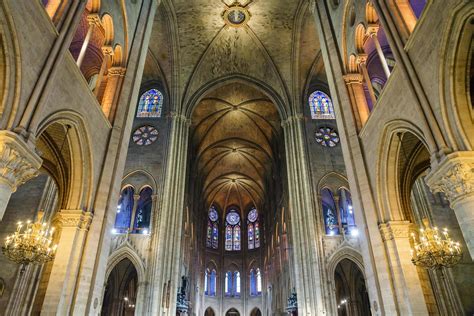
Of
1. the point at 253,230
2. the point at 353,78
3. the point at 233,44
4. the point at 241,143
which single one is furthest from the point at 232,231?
the point at 353,78

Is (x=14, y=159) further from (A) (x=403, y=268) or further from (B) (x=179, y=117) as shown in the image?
(B) (x=179, y=117)

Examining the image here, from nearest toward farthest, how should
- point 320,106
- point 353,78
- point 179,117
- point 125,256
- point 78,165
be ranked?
point 78,165 → point 353,78 → point 125,256 → point 179,117 → point 320,106

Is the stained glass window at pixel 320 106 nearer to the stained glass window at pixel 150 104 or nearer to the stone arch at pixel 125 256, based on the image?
the stained glass window at pixel 150 104

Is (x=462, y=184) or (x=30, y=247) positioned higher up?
(x=462, y=184)

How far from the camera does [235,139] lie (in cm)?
2973

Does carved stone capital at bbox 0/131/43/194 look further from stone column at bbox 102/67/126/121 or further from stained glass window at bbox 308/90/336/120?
stained glass window at bbox 308/90/336/120

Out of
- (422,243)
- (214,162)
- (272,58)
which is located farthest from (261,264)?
(422,243)

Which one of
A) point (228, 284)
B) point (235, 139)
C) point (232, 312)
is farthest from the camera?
point (228, 284)

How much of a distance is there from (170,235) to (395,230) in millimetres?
12034

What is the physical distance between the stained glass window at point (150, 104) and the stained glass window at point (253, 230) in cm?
2103

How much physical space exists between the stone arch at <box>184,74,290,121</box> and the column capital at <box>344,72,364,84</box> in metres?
10.2

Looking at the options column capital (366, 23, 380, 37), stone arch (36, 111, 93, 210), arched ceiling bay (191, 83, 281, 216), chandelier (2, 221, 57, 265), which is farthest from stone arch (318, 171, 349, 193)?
chandelier (2, 221, 57, 265)

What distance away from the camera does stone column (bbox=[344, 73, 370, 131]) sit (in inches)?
422

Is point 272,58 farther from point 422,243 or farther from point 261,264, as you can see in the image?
point 261,264
